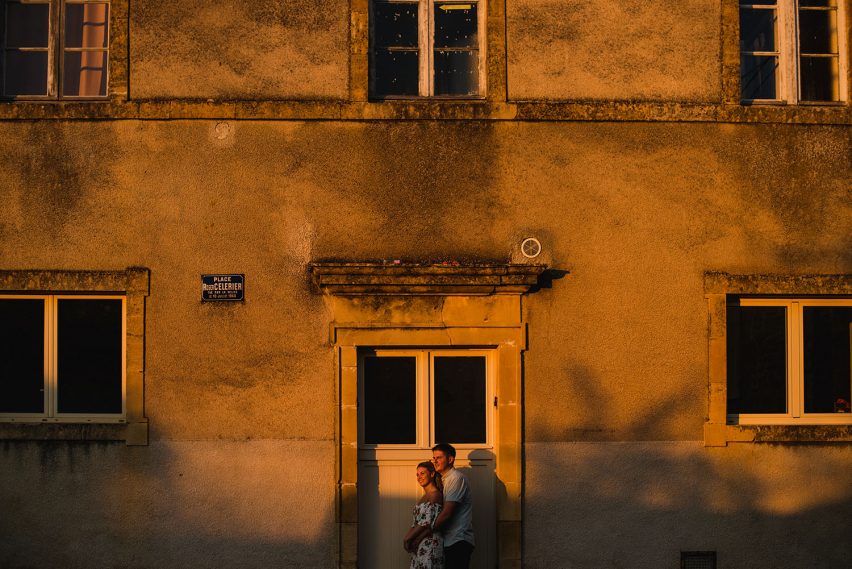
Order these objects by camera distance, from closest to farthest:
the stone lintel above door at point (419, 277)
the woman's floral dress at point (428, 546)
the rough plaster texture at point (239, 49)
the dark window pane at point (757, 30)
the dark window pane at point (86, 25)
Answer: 1. the woman's floral dress at point (428, 546)
2. the stone lintel above door at point (419, 277)
3. the rough plaster texture at point (239, 49)
4. the dark window pane at point (86, 25)
5. the dark window pane at point (757, 30)

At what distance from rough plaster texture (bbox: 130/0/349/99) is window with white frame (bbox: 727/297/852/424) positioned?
3936mm

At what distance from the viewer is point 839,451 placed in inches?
324

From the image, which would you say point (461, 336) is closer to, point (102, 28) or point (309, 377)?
point (309, 377)

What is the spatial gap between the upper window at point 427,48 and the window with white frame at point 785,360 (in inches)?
117

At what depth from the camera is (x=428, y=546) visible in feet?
24.6

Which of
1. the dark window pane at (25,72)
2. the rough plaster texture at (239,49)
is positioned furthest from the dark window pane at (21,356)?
the rough plaster texture at (239,49)

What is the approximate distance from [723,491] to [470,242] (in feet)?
9.52

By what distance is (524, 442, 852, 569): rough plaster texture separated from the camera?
8.08 metres

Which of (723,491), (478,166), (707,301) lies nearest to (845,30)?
(707,301)

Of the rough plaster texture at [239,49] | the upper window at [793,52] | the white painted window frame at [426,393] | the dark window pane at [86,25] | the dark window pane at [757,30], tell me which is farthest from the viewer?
the dark window pane at [757,30]

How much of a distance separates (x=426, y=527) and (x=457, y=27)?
162 inches

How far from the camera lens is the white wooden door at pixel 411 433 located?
8.19 m

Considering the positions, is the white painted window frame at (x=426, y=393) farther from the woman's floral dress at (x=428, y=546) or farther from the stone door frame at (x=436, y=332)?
the woman's floral dress at (x=428, y=546)

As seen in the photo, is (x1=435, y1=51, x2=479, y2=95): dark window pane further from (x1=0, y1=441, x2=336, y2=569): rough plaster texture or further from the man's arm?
the man's arm
